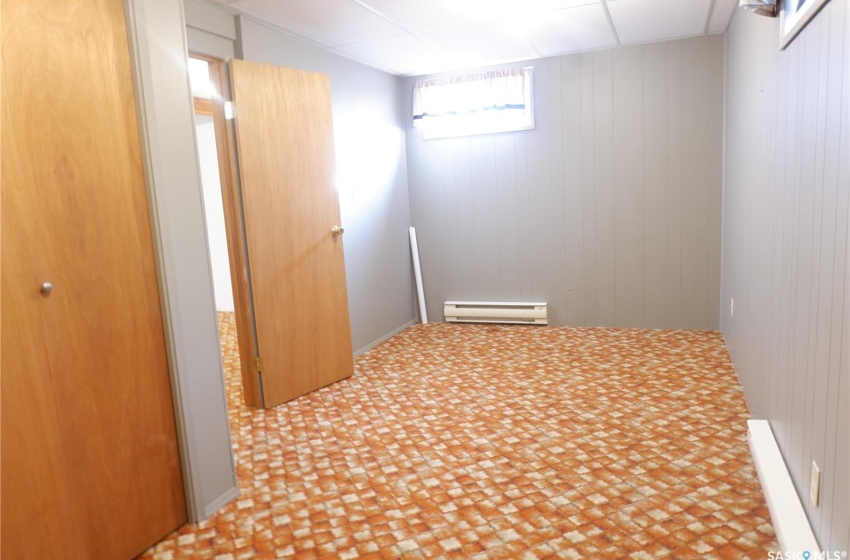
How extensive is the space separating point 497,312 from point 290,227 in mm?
2222

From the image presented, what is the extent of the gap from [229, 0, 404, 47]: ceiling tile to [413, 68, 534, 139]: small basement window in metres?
1.24

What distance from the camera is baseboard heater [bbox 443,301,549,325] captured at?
4.96m

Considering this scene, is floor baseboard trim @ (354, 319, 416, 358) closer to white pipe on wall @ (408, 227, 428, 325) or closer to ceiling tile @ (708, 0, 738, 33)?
white pipe on wall @ (408, 227, 428, 325)

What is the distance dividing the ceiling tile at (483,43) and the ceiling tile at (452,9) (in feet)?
0.50

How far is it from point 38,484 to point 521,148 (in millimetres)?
4040

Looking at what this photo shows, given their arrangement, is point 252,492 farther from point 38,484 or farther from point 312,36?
point 312,36

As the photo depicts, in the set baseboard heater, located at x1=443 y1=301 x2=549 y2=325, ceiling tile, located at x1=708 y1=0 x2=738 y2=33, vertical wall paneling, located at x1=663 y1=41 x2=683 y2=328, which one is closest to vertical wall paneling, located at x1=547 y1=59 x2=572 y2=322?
baseboard heater, located at x1=443 y1=301 x2=549 y2=325

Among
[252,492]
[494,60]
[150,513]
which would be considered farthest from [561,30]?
[150,513]

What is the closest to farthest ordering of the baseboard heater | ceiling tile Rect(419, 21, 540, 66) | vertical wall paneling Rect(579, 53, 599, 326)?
1. ceiling tile Rect(419, 21, 540, 66)
2. vertical wall paneling Rect(579, 53, 599, 326)
3. the baseboard heater

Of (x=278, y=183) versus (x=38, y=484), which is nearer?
(x=38, y=484)

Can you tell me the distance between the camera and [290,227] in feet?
11.4

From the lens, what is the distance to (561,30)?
12.8ft

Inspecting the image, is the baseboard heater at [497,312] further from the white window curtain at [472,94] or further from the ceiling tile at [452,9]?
the ceiling tile at [452,9]

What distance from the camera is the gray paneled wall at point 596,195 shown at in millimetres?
4398
